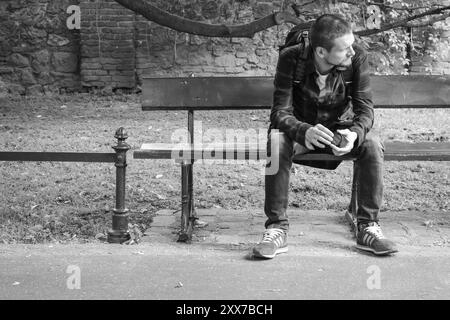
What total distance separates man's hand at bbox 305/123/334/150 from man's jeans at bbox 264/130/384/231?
0.20 m

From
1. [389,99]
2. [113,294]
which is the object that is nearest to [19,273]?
[113,294]

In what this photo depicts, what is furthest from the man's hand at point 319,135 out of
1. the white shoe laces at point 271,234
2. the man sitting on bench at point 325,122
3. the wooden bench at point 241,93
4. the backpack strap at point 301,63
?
the wooden bench at point 241,93

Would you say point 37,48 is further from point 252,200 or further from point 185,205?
point 185,205

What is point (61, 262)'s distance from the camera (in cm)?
431

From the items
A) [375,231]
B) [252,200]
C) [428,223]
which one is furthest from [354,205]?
[252,200]

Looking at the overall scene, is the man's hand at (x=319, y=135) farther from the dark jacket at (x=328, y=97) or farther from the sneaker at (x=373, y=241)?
the sneaker at (x=373, y=241)

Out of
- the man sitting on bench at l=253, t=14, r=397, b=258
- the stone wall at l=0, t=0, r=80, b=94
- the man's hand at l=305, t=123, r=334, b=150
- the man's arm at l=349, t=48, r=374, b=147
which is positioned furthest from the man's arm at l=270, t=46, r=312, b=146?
the stone wall at l=0, t=0, r=80, b=94

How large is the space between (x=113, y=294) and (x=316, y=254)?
1.34m

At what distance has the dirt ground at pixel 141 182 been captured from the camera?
5.49 meters

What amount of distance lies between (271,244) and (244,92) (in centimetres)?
138

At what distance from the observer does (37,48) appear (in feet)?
38.4

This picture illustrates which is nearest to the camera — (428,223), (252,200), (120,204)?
(120,204)

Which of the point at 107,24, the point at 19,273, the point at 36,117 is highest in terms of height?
the point at 107,24

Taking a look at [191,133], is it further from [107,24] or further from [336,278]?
[107,24]
